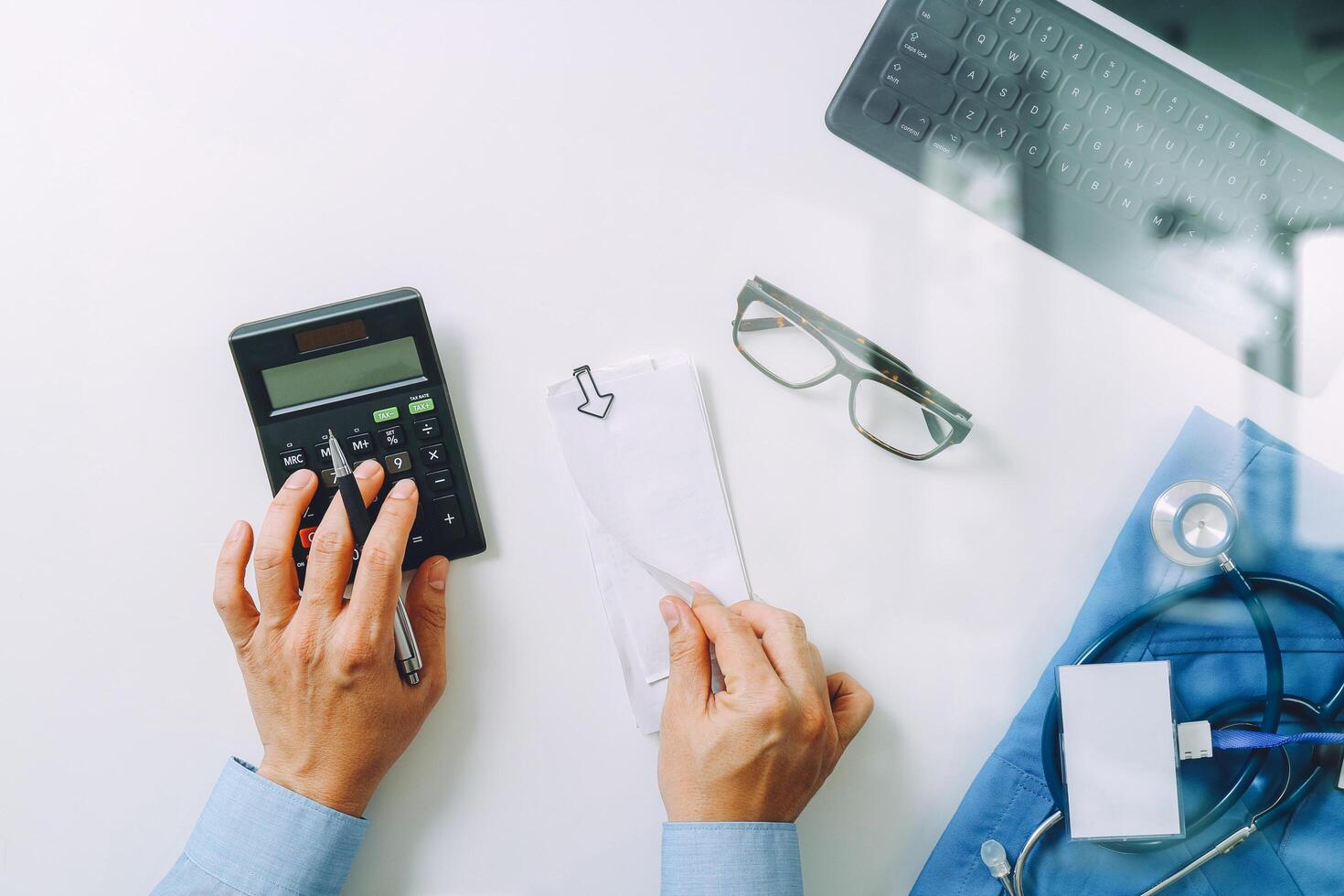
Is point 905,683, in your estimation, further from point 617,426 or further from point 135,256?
point 135,256

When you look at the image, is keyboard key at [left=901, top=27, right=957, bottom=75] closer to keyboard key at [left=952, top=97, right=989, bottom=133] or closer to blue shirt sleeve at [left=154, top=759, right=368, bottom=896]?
keyboard key at [left=952, top=97, right=989, bottom=133]

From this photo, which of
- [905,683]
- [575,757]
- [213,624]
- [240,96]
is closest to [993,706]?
[905,683]

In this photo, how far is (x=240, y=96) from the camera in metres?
0.74

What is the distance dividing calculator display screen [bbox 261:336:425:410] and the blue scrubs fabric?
2.00 ft

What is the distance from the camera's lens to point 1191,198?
0.72 metres

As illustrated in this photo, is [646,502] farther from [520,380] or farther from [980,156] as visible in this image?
[980,156]

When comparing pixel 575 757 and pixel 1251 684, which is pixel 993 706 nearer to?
pixel 1251 684

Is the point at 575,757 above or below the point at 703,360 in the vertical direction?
below

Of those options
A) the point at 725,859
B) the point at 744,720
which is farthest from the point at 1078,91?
the point at 725,859

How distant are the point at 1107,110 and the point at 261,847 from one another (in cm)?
93

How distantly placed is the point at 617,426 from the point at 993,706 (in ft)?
1.38

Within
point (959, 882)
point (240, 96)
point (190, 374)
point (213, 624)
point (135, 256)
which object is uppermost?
point (240, 96)

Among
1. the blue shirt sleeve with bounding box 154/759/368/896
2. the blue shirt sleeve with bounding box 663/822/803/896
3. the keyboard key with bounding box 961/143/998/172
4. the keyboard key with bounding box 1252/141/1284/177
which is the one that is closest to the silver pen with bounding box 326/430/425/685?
the blue shirt sleeve with bounding box 154/759/368/896

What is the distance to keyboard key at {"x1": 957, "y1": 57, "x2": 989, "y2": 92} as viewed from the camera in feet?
2.39
